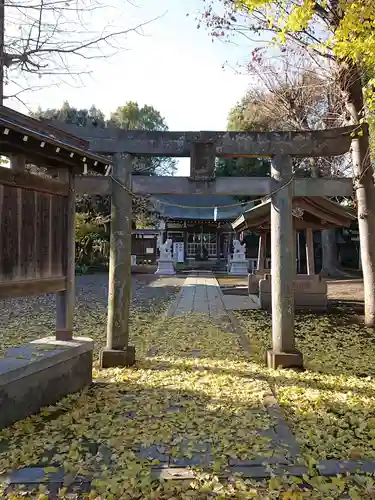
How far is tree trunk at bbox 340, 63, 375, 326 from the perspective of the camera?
845cm

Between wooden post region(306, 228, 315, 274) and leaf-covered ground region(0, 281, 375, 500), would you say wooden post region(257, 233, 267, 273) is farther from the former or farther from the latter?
leaf-covered ground region(0, 281, 375, 500)

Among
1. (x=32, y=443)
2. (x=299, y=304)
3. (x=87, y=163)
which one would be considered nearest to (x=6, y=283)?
(x=32, y=443)

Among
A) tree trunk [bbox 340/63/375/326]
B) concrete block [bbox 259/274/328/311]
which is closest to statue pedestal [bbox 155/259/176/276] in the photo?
concrete block [bbox 259/274/328/311]

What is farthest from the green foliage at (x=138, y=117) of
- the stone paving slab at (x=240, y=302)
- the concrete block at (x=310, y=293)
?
the concrete block at (x=310, y=293)

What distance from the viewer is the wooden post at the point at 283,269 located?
5.55m

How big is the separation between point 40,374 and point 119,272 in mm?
1895

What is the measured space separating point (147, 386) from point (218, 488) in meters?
2.20

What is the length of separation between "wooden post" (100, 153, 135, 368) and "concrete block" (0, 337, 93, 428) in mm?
665

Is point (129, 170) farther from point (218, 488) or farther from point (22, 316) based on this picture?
point (22, 316)

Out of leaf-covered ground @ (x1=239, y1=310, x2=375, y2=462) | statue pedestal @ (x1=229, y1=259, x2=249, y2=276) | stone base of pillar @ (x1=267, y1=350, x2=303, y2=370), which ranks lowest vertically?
leaf-covered ground @ (x1=239, y1=310, x2=375, y2=462)

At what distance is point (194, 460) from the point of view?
3082 mm

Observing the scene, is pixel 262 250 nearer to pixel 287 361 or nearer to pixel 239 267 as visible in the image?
pixel 287 361

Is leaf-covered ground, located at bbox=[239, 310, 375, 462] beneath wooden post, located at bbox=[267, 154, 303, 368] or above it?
beneath

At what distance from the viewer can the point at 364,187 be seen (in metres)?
8.60
